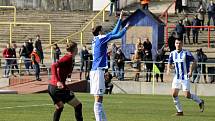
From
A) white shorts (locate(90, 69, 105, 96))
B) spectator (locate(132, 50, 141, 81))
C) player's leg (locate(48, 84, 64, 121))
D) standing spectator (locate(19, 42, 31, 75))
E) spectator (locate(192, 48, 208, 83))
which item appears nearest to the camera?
player's leg (locate(48, 84, 64, 121))

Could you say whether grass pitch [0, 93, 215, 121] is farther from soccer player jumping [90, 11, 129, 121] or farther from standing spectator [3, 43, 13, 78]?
standing spectator [3, 43, 13, 78]

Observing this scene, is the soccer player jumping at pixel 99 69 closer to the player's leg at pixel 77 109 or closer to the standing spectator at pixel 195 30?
the player's leg at pixel 77 109

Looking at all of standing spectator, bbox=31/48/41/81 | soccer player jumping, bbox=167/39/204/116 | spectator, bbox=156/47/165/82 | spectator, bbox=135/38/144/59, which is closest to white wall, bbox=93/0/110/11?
spectator, bbox=135/38/144/59

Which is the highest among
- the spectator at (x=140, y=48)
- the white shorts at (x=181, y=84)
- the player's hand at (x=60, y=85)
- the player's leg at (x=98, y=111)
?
the spectator at (x=140, y=48)

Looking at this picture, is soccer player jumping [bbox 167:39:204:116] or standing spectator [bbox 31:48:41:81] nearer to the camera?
soccer player jumping [bbox 167:39:204:116]

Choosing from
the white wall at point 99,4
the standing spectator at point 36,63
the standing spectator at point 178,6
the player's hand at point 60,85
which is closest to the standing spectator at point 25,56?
the standing spectator at point 36,63

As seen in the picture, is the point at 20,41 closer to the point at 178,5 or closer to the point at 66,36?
the point at 66,36

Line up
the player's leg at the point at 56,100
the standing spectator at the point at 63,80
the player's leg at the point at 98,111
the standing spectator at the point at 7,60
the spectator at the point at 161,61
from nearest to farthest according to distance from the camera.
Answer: the standing spectator at the point at 63,80, the player's leg at the point at 56,100, the player's leg at the point at 98,111, the spectator at the point at 161,61, the standing spectator at the point at 7,60

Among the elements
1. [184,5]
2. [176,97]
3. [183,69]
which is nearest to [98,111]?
[176,97]

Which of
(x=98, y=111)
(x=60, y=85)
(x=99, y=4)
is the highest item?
(x=99, y=4)

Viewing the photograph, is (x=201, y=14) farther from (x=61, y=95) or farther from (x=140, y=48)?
(x=61, y=95)

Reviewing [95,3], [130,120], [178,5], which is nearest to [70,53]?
[130,120]

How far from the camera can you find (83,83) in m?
39.6

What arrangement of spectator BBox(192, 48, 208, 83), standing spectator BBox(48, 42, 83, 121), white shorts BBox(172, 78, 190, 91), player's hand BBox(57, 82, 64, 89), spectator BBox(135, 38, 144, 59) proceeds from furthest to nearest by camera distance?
spectator BBox(135, 38, 144, 59)
spectator BBox(192, 48, 208, 83)
white shorts BBox(172, 78, 190, 91)
standing spectator BBox(48, 42, 83, 121)
player's hand BBox(57, 82, 64, 89)
